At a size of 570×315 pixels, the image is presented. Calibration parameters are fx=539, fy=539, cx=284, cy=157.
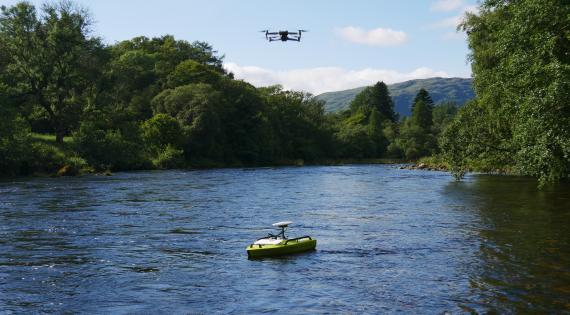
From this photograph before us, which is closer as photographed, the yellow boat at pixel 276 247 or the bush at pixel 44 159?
the yellow boat at pixel 276 247

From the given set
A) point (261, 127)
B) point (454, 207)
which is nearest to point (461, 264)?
point (454, 207)

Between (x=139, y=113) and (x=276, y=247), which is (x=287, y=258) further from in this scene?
(x=139, y=113)

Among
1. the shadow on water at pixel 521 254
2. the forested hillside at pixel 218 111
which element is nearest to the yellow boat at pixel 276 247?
the shadow on water at pixel 521 254

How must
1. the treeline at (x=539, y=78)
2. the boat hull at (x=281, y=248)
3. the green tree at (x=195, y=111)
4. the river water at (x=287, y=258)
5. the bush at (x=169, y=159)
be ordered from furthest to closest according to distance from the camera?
the green tree at (x=195, y=111), the bush at (x=169, y=159), the treeline at (x=539, y=78), the boat hull at (x=281, y=248), the river water at (x=287, y=258)

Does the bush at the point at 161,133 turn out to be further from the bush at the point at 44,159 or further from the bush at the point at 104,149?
the bush at the point at 44,159

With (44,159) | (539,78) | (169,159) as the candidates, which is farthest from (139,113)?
(539,78)

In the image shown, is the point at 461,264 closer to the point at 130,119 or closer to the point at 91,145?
the point at 91,145
